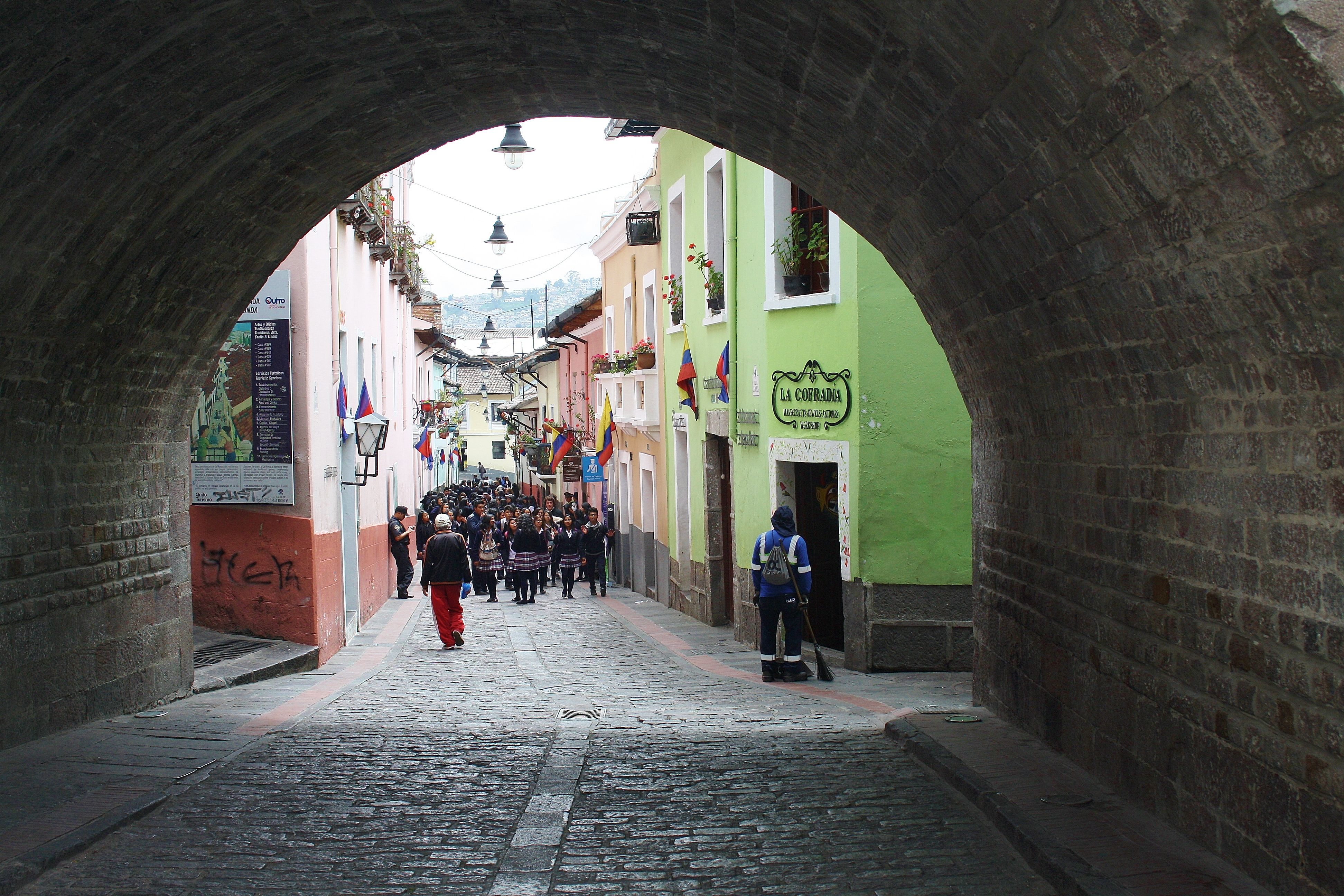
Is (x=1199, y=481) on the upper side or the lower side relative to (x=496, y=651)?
upper

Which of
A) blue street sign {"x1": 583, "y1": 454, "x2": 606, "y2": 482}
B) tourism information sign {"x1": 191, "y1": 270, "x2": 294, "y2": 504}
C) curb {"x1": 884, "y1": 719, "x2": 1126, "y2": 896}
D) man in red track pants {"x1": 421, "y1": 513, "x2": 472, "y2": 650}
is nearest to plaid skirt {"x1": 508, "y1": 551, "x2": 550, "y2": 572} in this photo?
blue street sign {"x1": 583, "y1": 454, "x2": 606, "y2": 482}

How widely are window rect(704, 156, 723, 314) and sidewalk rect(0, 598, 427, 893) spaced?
833 cm

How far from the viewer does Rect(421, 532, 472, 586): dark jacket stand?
15.2 m

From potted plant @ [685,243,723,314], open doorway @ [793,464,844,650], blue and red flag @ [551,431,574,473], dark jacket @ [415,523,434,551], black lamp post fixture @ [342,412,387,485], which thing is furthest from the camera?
blue and red flag @ [551,431,574,473]

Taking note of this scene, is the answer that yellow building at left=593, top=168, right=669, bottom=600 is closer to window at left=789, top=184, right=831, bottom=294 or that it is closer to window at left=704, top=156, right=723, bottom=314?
window at left=704, top=156, right=723, bottom=314

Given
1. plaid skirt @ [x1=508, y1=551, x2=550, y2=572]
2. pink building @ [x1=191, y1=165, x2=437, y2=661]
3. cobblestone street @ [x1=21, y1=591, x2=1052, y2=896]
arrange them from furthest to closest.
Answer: plaid skirt @ [x1=508, y1=551, x2=550, y2=572] → pink building @ [x1=191, y1=165, x2=437, y2=661] → cobblestone street @ [x1=21, y1=591, x2=1052, y2=896]

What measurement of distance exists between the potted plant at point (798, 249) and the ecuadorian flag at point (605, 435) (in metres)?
13.0

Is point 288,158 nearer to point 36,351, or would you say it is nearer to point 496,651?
point 36,351

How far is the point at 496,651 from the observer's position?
16016 millimetres

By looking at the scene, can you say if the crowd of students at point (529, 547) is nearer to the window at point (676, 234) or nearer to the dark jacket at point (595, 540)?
the dark jacket at point (595, 540)

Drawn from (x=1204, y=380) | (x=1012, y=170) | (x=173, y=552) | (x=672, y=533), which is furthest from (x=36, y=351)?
(x=672, y=533)

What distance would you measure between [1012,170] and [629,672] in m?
9.01

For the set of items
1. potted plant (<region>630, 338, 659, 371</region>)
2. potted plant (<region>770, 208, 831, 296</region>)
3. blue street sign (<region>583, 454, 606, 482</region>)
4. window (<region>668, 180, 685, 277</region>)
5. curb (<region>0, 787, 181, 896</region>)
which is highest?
A: window (<region>668, 180, 685, 277</region>)

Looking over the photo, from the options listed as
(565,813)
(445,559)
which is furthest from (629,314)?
(565,813)
